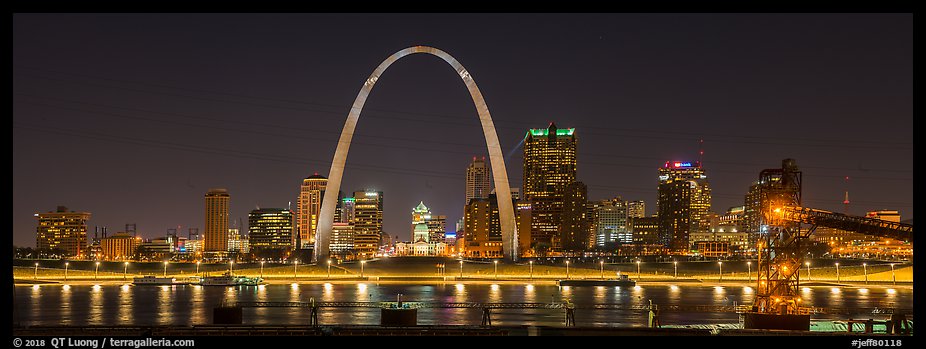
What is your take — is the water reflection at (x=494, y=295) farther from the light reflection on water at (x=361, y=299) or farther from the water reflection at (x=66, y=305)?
the water reflection at (x=66, y=305)

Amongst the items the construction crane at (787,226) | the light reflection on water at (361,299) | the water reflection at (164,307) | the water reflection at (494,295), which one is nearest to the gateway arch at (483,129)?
the light reflection on water at (361,299)

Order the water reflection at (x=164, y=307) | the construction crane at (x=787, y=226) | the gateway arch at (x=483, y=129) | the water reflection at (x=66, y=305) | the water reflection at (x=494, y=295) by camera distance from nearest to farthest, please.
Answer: the construction crane at (x=787, y=226)
the water reflection at (x=164, y=307)
the water reflection at (x=66, y=305)
the water reflection at (x=494, y=295)
the gateway arch at (x=483, y=129)

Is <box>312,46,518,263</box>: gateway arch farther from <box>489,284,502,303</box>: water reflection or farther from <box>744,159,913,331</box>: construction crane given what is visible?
<box>744,159,913,331</box>: construction crane

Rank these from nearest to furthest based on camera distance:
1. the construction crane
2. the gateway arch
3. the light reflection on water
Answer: the construction crane < the light reflection on water < the gateway arch

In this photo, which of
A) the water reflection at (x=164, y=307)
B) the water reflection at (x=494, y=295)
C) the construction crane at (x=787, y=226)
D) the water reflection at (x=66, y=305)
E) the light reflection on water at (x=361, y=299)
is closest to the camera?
the construction crane at (x=787, y=226)

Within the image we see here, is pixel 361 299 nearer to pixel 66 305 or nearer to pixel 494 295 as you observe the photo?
pixel 494 295

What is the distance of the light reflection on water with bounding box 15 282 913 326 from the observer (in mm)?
57438

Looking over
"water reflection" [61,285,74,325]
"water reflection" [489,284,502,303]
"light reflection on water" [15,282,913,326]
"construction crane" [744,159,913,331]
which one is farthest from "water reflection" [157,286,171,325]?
"construction crane" [744,159,913,331]

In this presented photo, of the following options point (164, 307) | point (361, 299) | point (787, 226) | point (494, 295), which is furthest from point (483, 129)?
point (787, 226)

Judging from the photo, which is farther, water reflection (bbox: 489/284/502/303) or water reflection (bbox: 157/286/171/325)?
water reflection (bbox: 489/284/502/303)

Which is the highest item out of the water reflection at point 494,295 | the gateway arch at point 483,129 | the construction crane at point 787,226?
the gateway arch at point 483,129

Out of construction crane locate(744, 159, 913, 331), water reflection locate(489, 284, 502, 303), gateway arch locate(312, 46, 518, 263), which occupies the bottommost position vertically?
water reflection locate(489, 284, 502, 303)

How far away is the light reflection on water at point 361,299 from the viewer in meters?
57.4

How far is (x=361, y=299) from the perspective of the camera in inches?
3007
